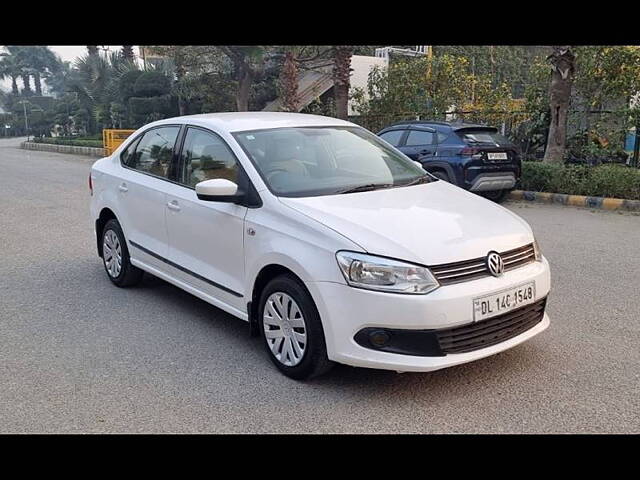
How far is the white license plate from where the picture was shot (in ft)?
11.6

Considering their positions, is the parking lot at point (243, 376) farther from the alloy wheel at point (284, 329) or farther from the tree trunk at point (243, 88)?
the tree trunk at point (243, 88)

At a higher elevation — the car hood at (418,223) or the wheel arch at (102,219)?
the car hood at (418,223)

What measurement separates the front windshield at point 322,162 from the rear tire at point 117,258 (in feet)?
6.26

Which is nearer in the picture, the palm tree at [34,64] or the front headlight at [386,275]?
the front headlight at [386,275]

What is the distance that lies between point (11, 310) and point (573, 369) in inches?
179

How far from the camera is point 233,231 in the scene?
14.0ft

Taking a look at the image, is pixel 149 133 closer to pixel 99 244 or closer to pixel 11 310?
pixel 99 244

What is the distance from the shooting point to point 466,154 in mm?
10406

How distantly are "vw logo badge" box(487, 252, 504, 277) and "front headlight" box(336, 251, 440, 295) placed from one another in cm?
39

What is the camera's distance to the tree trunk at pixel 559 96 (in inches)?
464

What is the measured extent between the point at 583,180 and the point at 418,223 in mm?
8382

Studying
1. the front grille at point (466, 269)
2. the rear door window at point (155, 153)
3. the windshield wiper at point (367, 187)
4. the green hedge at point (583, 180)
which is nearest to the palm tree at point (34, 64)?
the green hedge at point (583, 180)

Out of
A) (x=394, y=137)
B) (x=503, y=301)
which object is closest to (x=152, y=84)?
(x=394, y=137)
